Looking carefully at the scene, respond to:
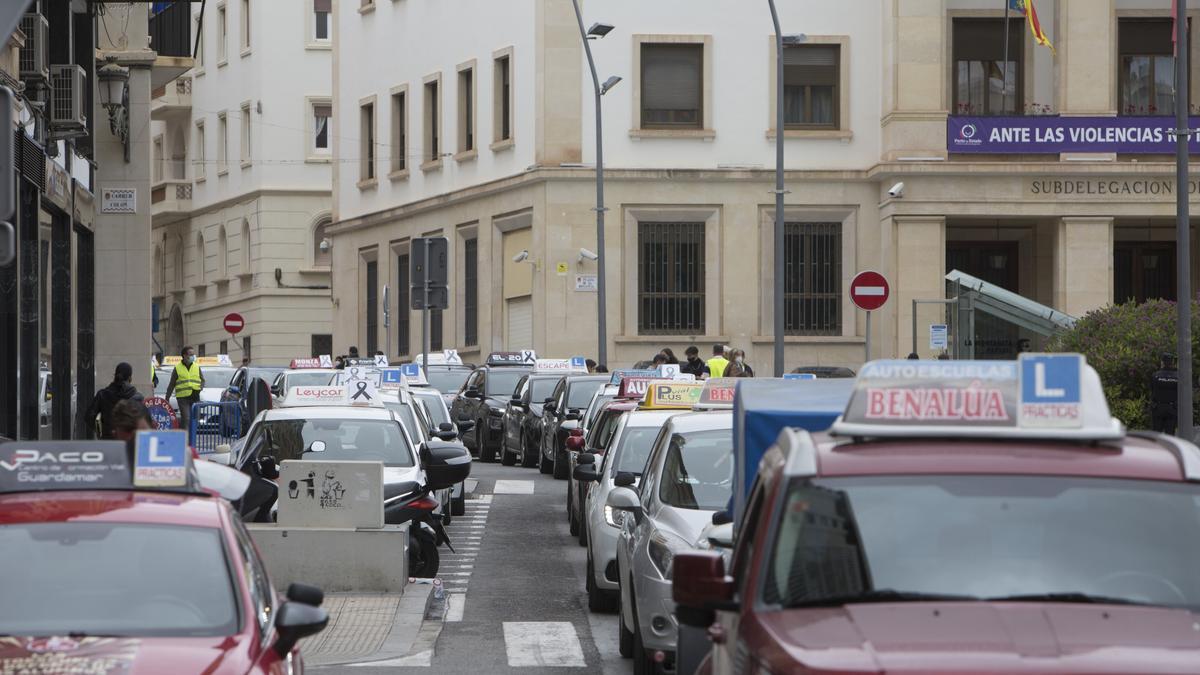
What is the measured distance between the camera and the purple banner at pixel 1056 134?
46.5 metres

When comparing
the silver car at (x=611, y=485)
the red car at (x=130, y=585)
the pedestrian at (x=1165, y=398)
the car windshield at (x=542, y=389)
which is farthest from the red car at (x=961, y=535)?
the car windshield at (x=542, y=389)

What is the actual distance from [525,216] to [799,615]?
142 feet

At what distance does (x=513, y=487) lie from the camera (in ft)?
91.6

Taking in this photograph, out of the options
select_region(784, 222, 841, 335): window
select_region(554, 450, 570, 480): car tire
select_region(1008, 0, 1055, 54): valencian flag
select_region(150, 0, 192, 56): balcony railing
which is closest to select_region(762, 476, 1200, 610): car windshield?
select_region(554, 450, 570, 480): car tire

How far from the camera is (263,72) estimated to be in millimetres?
70625

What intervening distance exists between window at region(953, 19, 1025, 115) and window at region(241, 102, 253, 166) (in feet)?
98.6

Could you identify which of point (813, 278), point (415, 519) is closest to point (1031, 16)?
point (813, 278)

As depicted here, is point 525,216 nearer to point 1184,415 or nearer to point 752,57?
point 752,57

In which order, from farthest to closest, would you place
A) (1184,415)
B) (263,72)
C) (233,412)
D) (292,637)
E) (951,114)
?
(263,72) < (951,114) < (233,412) < (1184,415) < (292,637)

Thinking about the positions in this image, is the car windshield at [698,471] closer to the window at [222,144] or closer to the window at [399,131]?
the window at [399,131]

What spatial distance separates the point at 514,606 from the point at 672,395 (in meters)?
3.02

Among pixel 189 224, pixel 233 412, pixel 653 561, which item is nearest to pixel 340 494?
pixel 653 561

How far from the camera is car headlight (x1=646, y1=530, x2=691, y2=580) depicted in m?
11.9

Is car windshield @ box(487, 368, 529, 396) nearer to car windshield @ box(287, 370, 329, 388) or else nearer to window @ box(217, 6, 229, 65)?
car windshield @ box(287, 370, 329, 388)
